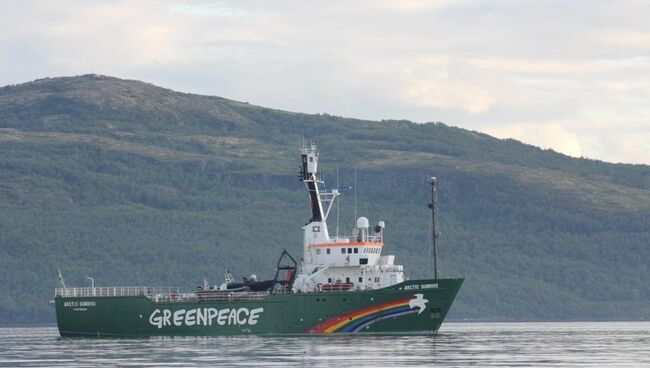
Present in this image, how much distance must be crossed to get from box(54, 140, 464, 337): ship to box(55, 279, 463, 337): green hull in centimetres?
7

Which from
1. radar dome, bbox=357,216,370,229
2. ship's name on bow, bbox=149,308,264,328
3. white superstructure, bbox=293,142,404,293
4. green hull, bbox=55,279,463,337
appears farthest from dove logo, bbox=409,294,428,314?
ship's name on bow, bbox=149,308,264,328

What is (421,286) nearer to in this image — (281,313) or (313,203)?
(281,313)

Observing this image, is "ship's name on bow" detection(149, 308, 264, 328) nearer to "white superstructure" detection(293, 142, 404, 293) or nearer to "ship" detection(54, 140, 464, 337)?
"ship" detection(54, 140, 464, 337)

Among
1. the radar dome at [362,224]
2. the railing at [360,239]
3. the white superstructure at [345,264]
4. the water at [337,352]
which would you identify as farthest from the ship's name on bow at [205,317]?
the radar dome at [362,224]

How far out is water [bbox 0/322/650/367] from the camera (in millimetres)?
77438

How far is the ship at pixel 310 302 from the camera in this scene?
347ft

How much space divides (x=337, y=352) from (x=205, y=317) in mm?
26290

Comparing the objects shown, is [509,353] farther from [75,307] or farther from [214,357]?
[75,307]

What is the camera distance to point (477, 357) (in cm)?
8100

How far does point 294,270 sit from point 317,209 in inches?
192

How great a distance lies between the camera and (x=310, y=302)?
107 meters

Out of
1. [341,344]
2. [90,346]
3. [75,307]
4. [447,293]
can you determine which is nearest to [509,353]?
[341,344]

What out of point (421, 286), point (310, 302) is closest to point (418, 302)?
point (421, 286)

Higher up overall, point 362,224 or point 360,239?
point 362,224
